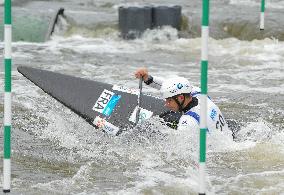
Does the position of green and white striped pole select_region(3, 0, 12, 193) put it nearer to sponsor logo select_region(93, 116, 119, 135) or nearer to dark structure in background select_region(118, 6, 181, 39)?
sponsor logo select_region(93, 116, 119, 135)

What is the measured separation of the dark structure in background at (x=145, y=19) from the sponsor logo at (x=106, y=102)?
8.02 m

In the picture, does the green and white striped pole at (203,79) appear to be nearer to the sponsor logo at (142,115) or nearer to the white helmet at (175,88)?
the white helmet at (175,88)

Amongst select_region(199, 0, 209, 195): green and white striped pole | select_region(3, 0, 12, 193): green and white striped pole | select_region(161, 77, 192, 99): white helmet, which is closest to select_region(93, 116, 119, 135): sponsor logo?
select_region(161, 77, 192, 99): white helmet

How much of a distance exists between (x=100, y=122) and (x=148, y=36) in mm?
8482

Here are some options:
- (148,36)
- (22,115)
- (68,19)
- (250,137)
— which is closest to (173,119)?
(250,137)

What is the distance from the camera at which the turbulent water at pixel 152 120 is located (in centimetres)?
729

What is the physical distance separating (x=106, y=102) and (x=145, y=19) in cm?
820

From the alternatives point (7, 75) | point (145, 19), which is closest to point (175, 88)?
point (7, 75)

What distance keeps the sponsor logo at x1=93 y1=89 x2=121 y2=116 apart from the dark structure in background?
802cm

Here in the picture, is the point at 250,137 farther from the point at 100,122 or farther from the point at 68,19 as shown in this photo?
the point at 68,19

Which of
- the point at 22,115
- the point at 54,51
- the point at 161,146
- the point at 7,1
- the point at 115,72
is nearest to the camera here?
the point at 7,1

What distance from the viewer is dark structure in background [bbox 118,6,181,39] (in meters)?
16.8

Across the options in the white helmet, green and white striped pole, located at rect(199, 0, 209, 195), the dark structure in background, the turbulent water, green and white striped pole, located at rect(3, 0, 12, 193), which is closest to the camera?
green and white striped pole, located at rect(199, 0, 209, 195)

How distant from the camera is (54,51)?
15.8m
